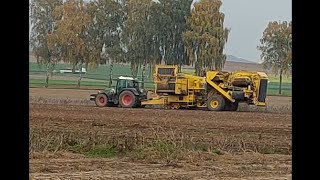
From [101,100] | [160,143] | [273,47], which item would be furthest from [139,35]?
[160,143]

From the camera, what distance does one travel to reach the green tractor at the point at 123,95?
8305mm

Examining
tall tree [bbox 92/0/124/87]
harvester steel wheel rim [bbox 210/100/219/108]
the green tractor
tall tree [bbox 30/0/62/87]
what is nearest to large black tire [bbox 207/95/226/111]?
harvester steel wheel rim [bbox 210/100/219/108]

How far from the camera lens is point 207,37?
8.66 meters

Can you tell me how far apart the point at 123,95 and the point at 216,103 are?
1.48 meters

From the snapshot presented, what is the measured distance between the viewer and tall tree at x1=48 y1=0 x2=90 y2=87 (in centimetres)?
855

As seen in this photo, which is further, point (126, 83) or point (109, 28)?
point (109, 28)

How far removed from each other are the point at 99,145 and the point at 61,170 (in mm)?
1332

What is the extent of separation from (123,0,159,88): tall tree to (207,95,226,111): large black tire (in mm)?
1171

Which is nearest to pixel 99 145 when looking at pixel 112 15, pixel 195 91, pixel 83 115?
pixel 83 115

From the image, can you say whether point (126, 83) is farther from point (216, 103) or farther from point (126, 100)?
point (216, 103)

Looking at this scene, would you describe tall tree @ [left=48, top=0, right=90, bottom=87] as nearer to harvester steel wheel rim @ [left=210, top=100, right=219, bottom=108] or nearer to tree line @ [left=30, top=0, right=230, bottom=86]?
tree line @ [left=30, top=0, right=230, bottom=86]

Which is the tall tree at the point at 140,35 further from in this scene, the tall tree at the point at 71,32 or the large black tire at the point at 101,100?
the tall tree at the point at 71,32

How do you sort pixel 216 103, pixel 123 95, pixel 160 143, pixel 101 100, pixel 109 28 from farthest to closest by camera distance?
pixel 109 28, pixel 101 100, pixel 123 95, pixel 216 103, pixel 160 143
